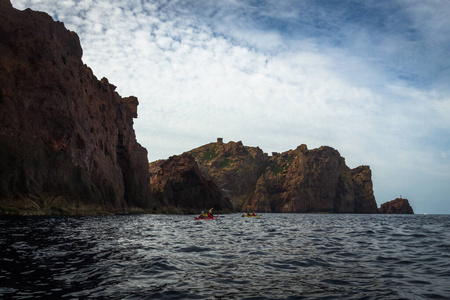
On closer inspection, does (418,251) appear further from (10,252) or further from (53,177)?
(53,177)

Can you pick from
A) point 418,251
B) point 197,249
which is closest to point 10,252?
point 197,249

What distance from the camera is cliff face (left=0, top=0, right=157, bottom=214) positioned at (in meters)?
39.0

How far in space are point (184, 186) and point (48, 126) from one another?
6922 cm

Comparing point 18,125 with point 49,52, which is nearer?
point 18,125

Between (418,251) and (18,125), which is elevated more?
(18,125)

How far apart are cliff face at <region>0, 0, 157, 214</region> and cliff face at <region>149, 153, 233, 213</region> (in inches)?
1528

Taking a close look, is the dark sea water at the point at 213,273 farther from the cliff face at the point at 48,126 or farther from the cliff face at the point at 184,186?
the cliff face at the point at 184,186

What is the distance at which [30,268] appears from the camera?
9875 millimetres

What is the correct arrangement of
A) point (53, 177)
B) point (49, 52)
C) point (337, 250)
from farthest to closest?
point (49, 52) → point (53, 177) → point (337, 250)

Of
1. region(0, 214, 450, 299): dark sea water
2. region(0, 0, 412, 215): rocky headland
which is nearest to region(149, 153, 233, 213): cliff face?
region(0, 0, 412, 215): rocky headland

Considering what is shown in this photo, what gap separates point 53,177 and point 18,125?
845 cm

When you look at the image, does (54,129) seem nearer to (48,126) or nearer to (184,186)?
(48,126)

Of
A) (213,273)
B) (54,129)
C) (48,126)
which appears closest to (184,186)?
(54,129)

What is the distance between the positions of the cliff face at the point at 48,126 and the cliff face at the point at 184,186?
38821 mm
